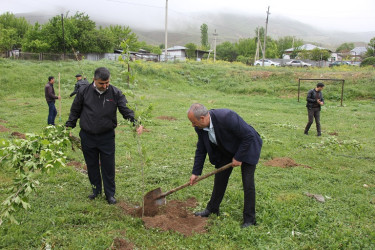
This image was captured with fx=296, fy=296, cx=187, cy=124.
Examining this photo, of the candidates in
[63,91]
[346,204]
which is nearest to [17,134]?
[346,204]

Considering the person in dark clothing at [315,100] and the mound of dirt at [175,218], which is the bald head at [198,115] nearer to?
the mound of dirt at [175,218]

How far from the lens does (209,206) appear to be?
15.3ft

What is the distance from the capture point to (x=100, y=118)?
4.42 metres

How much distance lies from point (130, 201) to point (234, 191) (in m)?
1.90

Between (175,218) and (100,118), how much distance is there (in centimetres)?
189

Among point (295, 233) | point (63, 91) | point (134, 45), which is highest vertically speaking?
point (134, 45)

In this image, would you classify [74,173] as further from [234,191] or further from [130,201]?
[234,191]

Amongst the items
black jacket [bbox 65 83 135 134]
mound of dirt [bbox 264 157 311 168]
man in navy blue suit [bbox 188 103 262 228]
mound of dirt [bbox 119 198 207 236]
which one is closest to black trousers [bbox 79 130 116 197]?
black jacket [bbox 65 83 135 134]

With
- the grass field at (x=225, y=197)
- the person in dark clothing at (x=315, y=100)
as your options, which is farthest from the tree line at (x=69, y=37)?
the person in dark clothing at (x=315, y=100)

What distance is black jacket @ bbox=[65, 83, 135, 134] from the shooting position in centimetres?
441

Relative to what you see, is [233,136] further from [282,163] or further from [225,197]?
[282,163]

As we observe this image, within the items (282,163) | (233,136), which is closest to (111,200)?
(233,136)

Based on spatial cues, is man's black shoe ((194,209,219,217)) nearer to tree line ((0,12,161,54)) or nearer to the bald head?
the bald head

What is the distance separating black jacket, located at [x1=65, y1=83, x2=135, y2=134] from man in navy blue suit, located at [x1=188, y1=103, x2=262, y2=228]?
1.27m
